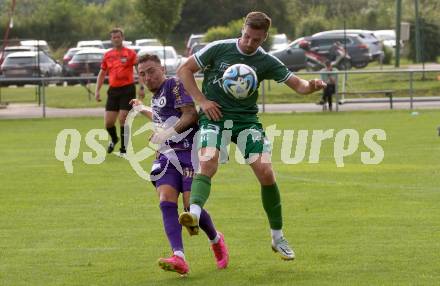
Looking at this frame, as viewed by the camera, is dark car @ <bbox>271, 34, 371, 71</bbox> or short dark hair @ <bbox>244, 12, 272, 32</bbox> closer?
short dark hair @ <bbox>244, 12, 272, 32</bbox>

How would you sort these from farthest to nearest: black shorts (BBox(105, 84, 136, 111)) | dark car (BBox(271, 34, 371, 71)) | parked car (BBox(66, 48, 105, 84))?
parked car (BBox(66, 48, 105, 84)) → dark car (BBox(271, 34, 371, 71)) → black shorts (BBox(105, 84, 136, 111))

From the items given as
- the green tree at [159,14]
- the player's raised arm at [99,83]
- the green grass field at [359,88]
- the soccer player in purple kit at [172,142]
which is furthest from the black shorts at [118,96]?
the green tree at [159,14]

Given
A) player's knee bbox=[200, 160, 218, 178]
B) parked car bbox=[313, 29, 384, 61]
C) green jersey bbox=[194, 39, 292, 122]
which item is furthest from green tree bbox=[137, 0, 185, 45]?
player's knee bbox=[200, 160, 218, 178]

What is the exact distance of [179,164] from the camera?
841 centimetres

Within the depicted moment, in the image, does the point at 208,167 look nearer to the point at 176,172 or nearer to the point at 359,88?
the point at 176,172

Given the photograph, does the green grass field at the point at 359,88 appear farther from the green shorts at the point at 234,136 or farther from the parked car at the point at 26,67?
the green shorts at the point at 234,136

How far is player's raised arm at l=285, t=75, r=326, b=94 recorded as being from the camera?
845 centimetres

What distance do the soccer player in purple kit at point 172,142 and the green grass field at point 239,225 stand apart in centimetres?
37


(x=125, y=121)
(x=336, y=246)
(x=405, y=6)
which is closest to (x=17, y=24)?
(x=405, y=6)

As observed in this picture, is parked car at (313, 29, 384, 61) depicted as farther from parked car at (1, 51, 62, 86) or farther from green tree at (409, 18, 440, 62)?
parked car at (1, 51, 62, 86)

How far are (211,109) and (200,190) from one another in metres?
0.63

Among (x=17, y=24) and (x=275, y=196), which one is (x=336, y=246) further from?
(x=17, y=24)

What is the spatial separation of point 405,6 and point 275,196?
5361 cm

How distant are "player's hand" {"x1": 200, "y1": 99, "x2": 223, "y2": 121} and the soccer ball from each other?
0.49 feet
